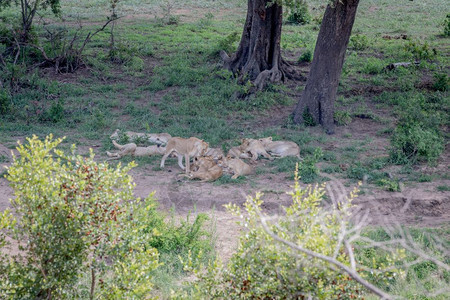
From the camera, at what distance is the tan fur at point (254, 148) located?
9.66 metres

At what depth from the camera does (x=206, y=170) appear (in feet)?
29.0

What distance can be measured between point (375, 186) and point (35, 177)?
5.62 meters

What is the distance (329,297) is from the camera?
3807mm

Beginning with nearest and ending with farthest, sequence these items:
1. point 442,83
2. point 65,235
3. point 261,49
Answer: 1. point 65,235
2. point 442,83
3. point 261,49

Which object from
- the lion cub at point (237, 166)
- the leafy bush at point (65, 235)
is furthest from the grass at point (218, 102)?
the leafy bush at point (65, 235)

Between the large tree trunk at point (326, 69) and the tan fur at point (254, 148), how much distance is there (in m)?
2.16

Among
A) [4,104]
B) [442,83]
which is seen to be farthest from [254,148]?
[442,83]

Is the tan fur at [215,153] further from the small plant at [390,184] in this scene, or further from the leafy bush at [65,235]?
the leafy bush at [65,235]

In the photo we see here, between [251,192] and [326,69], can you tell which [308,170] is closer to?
[251,192]

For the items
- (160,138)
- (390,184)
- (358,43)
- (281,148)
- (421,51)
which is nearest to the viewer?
(390,184)

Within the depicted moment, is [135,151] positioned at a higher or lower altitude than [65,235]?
lower

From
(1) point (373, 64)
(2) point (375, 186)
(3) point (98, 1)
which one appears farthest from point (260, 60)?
(3) point (98, 1)

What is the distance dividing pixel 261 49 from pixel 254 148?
5452mm

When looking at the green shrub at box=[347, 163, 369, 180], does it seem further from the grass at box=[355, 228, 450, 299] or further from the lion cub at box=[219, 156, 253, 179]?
the grass at box=[355, 228, 450, 299]
